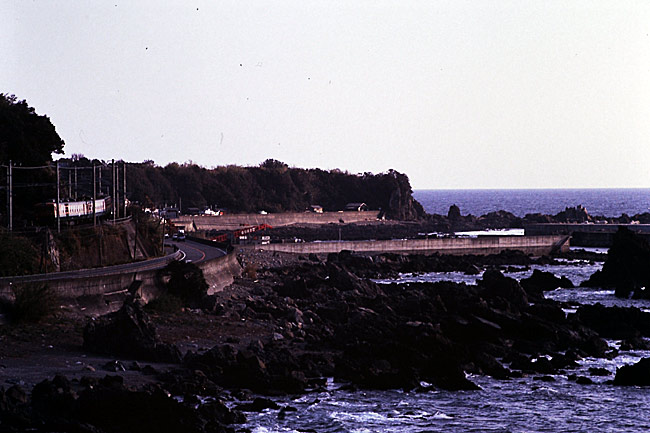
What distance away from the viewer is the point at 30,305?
1336 inches

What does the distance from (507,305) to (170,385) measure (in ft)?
83.6

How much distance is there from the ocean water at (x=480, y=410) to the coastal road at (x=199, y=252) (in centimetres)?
3205

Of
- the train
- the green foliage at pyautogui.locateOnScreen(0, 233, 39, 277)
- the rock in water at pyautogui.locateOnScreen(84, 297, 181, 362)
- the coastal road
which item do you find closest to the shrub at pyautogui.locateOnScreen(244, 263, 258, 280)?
the coastal road

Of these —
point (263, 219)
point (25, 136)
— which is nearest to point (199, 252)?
point (25, 136)

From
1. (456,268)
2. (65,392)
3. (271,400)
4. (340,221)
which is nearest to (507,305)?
(271,400)

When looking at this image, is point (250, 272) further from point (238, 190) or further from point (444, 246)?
point (238, 190)

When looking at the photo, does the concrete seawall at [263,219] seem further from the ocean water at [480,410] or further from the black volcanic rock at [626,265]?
the ocean water at [480,410]

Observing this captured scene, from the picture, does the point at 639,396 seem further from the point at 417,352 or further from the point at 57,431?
the point at 57,431

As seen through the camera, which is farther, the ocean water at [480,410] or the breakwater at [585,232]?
the breakwater at [585,232]

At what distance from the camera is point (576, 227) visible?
131000 millimetres

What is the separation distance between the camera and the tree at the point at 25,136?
6606 cm

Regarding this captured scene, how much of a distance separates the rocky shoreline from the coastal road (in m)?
7.64

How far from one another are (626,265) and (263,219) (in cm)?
8282

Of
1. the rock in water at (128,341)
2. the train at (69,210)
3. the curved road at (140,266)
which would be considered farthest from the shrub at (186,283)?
the rock in water at (128,341)
